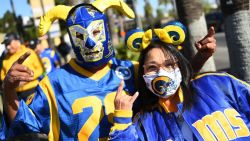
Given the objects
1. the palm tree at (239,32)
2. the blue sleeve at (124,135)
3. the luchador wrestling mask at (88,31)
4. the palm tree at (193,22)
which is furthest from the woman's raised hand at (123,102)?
the palm tree at (193,22)

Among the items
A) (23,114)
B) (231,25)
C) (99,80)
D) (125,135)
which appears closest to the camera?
(125,135)

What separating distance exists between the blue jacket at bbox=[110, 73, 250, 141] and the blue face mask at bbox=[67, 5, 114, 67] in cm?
49

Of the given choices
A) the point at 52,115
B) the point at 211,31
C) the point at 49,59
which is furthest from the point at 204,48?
the point at 49,59

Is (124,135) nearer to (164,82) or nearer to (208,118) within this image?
(164,82)

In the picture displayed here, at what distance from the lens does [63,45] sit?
13211 millimetres

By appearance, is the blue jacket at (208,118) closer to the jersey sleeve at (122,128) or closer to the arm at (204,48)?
the jersey sleeve at (122,128)

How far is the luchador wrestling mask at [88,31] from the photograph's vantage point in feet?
9.54

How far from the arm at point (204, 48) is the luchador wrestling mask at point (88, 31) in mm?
630

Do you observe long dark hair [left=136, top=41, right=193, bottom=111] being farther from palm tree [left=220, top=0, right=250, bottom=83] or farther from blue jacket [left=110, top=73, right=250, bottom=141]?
palm tree [left=220, top=0, right=250, bottom=83]

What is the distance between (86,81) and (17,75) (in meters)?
0.50

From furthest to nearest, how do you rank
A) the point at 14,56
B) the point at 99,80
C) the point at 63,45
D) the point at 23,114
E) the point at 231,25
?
the point at 63,45 → the point at 14,56 → the point at 231,25 → the point at 99,80 → the point at 23,114

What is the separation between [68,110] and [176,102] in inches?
28.1

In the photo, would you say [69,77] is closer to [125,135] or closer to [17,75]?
[17,75]

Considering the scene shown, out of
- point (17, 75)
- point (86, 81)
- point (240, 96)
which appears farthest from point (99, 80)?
point (240, 96)
